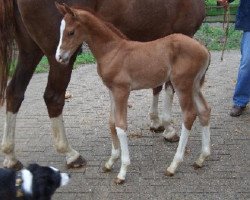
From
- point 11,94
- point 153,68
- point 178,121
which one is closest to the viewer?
point 153,68

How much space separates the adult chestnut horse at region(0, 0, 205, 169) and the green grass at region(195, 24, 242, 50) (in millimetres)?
6315

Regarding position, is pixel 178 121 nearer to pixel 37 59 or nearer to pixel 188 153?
pixel 188 153

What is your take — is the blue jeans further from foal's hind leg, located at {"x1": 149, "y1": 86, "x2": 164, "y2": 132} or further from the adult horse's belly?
the adult horse's belly

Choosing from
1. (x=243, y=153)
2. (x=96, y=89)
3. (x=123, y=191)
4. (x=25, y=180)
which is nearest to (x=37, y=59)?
(x=123, y=191)

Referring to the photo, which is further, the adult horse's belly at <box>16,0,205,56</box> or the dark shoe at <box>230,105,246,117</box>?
the dark shoe at <box>230,105,246,117</box>

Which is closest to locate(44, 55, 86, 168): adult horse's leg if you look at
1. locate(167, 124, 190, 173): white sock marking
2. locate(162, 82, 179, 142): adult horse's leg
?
locate(167, 124, 190, 173): white sock marking

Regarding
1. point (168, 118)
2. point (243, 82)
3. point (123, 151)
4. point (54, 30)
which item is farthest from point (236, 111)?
point (54, 30)

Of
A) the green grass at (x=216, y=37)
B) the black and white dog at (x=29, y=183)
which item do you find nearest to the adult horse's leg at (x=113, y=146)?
the black and white dog at (x=29, y=183)

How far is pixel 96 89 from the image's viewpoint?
7.11m

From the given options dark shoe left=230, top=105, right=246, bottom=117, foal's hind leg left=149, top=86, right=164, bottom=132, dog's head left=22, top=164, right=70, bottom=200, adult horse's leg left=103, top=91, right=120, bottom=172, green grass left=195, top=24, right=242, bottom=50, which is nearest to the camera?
dog's head left=22, top=164, right=70, bottom=200

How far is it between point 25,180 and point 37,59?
1840 mm

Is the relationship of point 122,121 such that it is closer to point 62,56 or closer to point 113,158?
point 113,158

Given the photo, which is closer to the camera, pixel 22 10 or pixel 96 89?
pixel 22 10

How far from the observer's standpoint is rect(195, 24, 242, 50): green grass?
34.3 feet
